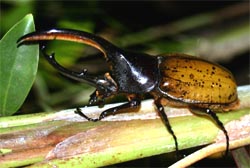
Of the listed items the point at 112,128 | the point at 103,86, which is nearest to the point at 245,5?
the point at 103,86

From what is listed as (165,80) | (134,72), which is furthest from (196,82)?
(134,72)

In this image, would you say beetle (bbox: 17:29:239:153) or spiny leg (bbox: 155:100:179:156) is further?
beetle (bbox: 17:29:239:153)

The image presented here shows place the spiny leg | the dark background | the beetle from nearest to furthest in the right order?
1. the spiny leg
2. the beetle
3. the dark background

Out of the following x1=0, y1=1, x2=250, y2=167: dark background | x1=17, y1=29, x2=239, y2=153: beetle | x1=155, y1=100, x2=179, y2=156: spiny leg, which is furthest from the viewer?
x1=0, y1=1, x2=250, y2=167: dark background

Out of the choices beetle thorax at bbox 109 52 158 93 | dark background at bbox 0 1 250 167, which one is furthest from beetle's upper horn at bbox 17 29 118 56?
dark background at bbox 0 1 250 167

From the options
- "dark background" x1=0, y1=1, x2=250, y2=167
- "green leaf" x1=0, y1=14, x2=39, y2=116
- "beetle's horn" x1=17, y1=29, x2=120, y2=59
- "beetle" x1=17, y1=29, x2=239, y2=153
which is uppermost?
"beetle's horn" x1=17, y1=29, x2=120, y2=59

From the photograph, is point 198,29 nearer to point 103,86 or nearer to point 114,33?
point 114,33

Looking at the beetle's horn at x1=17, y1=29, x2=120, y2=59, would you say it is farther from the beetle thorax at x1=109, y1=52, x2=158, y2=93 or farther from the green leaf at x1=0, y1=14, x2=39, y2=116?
the beetle thorax at x1=109, y1=52, x2=158, y2=93
